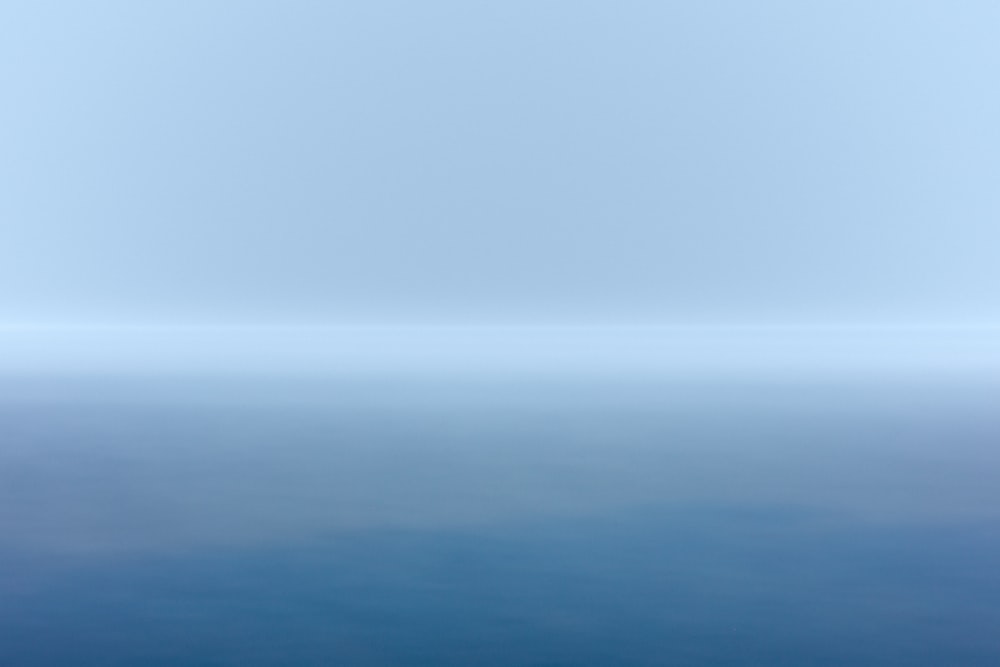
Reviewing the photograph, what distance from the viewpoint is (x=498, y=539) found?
4383 millimetres

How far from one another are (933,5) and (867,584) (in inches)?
971

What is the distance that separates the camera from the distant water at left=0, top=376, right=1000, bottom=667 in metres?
3.25

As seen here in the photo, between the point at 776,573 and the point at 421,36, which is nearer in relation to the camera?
the point at 776,573

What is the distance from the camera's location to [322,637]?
129 inches

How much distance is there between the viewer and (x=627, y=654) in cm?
314

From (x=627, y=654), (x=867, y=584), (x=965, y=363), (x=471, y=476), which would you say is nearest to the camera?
(x=627, y=654)

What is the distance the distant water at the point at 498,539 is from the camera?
3254 mm

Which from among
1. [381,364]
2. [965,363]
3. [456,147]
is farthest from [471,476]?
[456,147]

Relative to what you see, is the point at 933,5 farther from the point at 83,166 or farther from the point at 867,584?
the point at 867,584

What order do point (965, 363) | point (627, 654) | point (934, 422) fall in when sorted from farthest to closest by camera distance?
point (965, 363)
point (934, 422)
point (627, 654)

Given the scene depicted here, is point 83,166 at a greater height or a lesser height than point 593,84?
lesser

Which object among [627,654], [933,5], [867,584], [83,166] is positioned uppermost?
[933,5]

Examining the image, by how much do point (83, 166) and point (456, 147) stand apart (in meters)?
7.40

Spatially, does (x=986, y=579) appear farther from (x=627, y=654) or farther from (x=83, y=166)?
(x=83, y=166)
